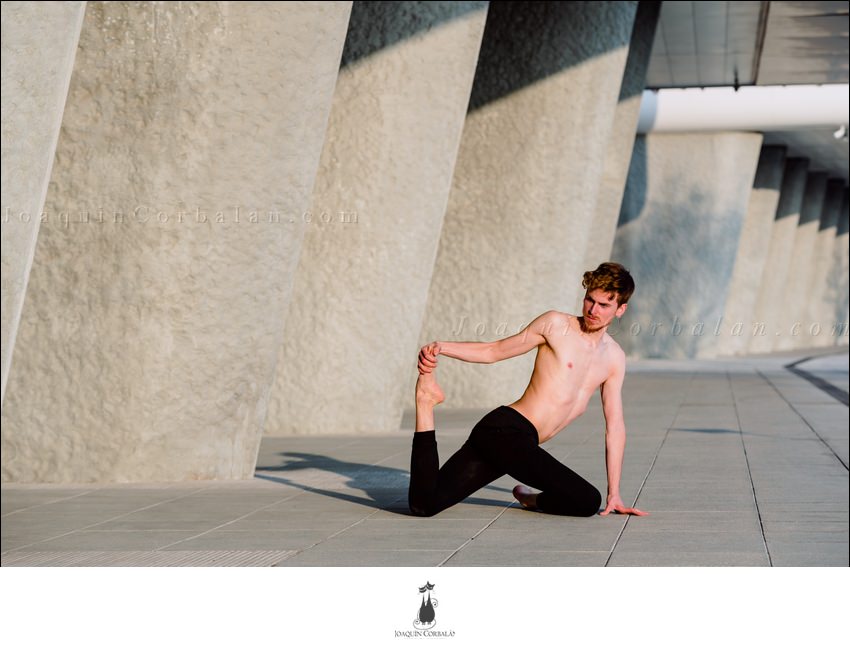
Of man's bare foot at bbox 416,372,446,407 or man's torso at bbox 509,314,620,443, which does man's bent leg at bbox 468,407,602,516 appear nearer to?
man's torso at bbox 509,314,620,443

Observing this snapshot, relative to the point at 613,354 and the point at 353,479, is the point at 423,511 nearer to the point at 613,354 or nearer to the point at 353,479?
the point at 613,354

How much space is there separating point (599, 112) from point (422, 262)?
188 inches

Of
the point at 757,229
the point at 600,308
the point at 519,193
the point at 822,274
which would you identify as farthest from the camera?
the point at 822,274

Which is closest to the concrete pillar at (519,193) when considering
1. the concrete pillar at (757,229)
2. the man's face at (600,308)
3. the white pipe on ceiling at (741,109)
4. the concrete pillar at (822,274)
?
the man's face at (600,308)

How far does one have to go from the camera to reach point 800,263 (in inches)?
2015

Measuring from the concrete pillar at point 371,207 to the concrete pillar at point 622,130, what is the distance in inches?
425

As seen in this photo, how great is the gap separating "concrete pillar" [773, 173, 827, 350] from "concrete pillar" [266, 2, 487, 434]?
38.5 metres

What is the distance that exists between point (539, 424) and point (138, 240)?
10.4 feet

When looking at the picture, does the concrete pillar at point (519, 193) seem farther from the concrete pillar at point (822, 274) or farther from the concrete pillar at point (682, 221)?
the concrete pillar at point (822, 274)

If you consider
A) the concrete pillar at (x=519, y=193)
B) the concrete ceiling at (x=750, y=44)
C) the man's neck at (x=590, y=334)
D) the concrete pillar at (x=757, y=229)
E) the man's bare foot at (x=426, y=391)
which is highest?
Result: the concrete ceiling at (x=750, y=44)

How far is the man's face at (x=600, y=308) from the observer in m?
6.46

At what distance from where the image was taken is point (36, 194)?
5.60 m

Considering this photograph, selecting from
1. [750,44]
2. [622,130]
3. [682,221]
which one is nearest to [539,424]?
[622,130]
